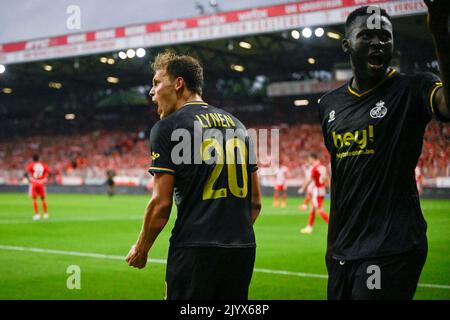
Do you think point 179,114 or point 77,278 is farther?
point 77,278

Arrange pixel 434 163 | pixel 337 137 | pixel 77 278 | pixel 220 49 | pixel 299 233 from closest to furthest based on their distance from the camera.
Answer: pixel 337 137
pixel 77 278
pixel 299 233
pixel 434 163
pixel 220 49

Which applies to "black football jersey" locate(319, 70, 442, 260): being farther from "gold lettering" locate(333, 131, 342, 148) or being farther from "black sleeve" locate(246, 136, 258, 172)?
"black sleeve" locate(246, 136, 258, 172)

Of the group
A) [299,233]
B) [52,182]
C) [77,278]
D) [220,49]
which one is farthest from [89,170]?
[77,278]

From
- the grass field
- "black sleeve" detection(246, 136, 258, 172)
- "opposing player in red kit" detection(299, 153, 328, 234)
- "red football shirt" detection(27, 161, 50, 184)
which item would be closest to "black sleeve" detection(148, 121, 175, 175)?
"black sleeve" detection(246, 136, 258, 172)

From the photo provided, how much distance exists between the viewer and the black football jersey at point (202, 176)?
3.92m

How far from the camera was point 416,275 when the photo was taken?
11.6 ft

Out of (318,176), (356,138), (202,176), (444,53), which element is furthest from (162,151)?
(318,176)

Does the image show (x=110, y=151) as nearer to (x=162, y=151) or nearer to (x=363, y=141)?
(x=162, y=151)

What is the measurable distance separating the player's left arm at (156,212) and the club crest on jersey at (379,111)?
1288mm

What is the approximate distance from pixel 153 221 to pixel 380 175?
142cm

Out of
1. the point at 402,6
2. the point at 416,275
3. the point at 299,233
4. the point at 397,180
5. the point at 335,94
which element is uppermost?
the point at 402,6

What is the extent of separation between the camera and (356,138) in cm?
366

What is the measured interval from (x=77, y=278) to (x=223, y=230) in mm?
5135

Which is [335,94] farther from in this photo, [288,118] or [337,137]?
[288,118]
